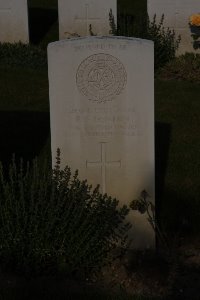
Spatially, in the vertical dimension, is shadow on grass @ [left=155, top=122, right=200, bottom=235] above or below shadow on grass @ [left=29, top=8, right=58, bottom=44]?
below

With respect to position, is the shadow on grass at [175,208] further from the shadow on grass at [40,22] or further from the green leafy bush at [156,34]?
the shadow on grass at [40,22]

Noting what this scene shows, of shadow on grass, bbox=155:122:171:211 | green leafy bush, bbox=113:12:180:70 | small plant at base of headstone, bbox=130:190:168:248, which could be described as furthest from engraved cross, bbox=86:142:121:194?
A: green leafy bush, bbox=113:12:180:70

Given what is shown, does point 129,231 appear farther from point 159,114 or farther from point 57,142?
point 159,114

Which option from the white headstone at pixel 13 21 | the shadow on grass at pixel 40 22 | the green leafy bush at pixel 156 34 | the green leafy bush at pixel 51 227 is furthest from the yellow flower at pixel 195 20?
the green leafy bush at pixel 51 227

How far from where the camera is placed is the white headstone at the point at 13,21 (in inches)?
468

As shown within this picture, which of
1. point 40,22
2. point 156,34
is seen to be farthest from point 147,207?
point 40,22

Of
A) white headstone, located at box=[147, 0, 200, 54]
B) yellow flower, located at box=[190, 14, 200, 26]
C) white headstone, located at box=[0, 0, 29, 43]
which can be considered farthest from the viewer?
white headstone, located at box=[0, 0, 29, 43]

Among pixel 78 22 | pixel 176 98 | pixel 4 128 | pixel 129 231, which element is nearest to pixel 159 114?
pixel 176 98

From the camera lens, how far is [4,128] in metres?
8.10

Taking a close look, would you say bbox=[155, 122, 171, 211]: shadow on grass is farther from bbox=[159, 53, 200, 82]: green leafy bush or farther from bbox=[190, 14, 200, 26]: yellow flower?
bbox=[190, 14, 200, 26]: yellow flower

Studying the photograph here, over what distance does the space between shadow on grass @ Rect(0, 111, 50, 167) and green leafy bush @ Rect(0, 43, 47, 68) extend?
2568 millimetres

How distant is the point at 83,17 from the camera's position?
12039 millimetres

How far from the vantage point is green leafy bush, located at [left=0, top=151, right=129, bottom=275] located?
4.96 metres

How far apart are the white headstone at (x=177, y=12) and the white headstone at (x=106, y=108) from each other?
662 cm
